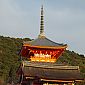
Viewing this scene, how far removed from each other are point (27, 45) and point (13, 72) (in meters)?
68.0

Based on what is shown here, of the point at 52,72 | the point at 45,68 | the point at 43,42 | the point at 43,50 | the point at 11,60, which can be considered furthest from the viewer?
the point at 11,60

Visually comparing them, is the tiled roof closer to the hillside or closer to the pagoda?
the pagoda

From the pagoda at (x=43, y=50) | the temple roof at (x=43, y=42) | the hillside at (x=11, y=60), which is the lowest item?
the pagoda at (x=43, y=50)

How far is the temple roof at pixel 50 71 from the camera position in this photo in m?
24.2

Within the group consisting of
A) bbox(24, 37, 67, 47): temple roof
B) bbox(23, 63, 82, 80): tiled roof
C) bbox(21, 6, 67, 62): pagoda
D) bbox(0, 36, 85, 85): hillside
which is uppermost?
bbox(0, 36, 85, 85): hillside

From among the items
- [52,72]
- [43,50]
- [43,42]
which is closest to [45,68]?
[52,72]

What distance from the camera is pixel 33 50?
2761cm

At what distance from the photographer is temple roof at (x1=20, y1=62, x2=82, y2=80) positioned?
24.2 metres

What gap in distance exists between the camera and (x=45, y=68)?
25.3 m

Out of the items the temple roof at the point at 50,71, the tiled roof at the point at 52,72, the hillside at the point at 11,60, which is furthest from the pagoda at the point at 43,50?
the hillside at the point at 11,60

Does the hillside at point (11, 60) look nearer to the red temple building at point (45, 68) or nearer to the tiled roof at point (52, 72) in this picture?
the red temple building at point (45, 68)

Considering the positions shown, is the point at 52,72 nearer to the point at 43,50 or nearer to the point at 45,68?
the point at 45,68

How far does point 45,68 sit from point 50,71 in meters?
0.51

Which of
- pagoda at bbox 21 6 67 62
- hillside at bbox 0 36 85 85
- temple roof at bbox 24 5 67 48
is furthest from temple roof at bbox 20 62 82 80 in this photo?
hillside at bbox 0 36 85 85
